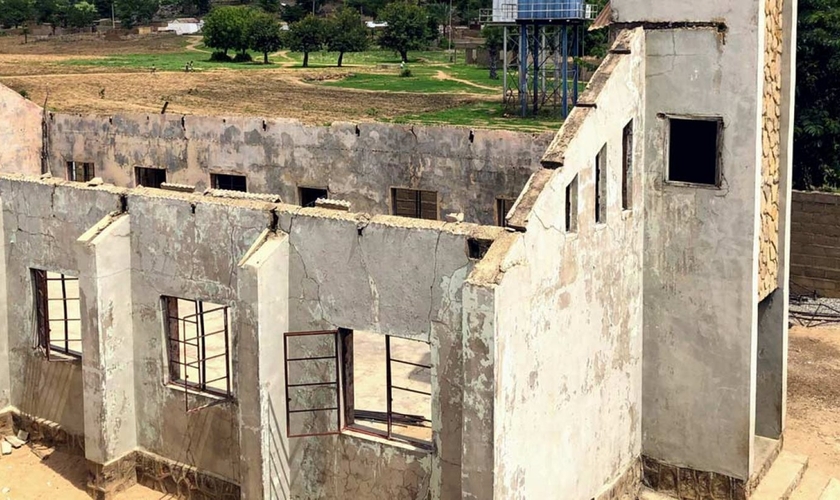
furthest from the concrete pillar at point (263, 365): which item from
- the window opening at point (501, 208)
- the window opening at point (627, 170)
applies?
the window opening at point (501, 208)

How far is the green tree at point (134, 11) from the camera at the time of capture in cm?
9662

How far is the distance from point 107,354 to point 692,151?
7.34 m

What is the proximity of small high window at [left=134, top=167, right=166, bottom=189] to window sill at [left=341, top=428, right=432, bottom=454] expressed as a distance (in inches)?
415

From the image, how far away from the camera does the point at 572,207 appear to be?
10000 mm

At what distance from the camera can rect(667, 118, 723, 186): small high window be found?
1127 centimetres

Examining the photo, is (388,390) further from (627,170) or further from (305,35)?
(305,35)

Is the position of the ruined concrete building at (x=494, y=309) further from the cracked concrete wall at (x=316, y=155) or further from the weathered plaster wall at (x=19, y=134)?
the weathered plaster wall at (x=19, y=134)

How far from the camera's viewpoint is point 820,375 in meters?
16.1

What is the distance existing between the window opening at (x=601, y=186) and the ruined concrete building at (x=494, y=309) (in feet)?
0.10

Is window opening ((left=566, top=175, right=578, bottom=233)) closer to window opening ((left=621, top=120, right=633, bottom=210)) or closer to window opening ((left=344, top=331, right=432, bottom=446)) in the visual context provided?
window opening ((left=621, top=120, right=633, bottom=210))

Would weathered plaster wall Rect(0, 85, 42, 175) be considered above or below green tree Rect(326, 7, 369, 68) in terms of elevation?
below

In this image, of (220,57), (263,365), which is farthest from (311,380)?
(220,57)

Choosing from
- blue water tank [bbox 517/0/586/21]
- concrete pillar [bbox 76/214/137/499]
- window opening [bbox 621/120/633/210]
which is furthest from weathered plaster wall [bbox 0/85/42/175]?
blue water tank [bbox 517/0/586/21]

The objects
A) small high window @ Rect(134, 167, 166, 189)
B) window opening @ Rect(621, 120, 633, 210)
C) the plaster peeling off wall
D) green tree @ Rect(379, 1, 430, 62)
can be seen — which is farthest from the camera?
green tree @ Rect(379, 1, 430, 62)
